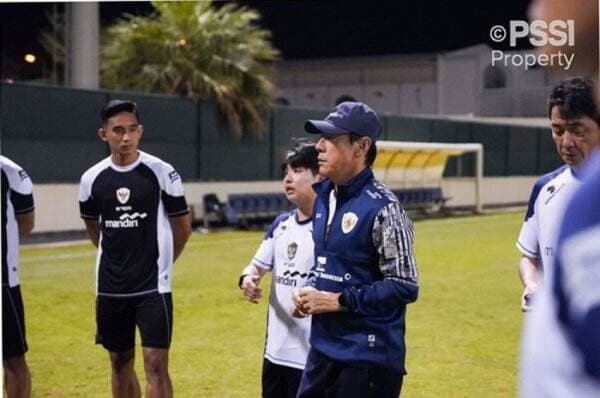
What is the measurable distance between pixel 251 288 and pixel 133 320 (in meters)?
0.97

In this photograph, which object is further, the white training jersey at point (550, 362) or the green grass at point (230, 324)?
the green grass at point (230, 324)

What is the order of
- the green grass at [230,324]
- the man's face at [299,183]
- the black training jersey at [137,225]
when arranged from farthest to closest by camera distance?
the green grass at [230,324]
the black training jersey at [137,225]
the man's face at [299,183]

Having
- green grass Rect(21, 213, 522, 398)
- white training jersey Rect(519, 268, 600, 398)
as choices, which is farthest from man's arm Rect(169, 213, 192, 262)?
white training jersey Rect(519, 268, 600, 398)

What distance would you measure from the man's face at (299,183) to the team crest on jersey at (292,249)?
16 cm

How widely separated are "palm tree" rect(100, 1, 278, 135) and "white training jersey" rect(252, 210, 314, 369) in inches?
363

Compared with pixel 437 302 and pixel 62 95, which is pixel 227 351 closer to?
pixel 437 302

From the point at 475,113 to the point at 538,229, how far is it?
8829mm

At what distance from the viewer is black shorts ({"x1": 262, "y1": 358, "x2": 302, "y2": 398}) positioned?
13.4ft

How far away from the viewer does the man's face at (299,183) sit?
4027 millimetres

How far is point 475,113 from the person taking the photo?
12219 millimetres

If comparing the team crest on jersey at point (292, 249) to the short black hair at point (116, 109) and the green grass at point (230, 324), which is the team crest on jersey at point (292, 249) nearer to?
the short black hair at point (116, 109)

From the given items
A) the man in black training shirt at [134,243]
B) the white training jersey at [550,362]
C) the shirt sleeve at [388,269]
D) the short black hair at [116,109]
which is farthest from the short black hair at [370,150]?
the white training jersey at [550,362]

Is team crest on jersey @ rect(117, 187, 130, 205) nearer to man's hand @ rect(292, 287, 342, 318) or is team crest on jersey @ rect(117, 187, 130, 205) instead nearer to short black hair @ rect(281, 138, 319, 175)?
short black hair @ rect(281, 138, 319, 175)

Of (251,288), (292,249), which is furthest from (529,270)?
(251,288)
